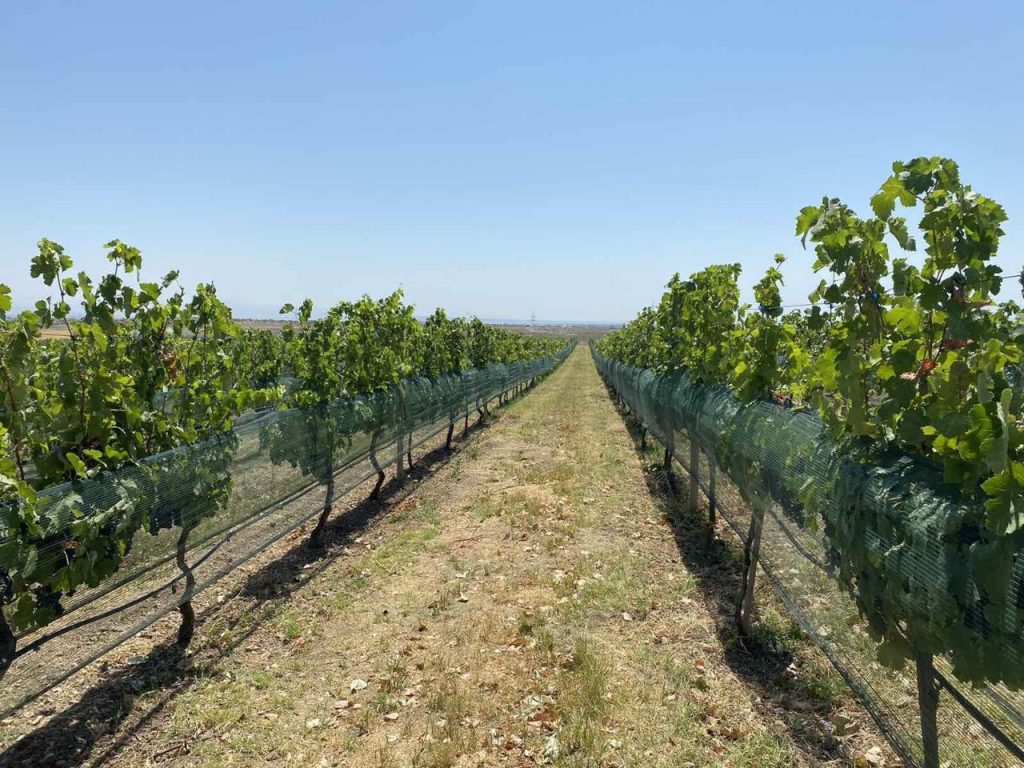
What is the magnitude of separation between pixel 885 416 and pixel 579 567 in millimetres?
4610

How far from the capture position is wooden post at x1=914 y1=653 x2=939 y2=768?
2.97 meters

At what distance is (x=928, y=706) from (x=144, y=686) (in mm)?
5622

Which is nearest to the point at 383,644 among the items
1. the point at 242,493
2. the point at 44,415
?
the point at 242,493

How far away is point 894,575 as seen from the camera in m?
2.81

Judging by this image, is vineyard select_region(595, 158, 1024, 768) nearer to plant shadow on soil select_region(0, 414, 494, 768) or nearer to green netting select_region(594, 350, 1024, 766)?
green netting select_region(594, 350, 1024, 766)

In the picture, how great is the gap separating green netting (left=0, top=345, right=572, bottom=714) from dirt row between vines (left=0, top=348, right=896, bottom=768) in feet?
1.92

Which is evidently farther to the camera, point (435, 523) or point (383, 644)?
point (435, 523)

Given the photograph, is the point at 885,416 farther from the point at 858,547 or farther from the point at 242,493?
the point at 242,493

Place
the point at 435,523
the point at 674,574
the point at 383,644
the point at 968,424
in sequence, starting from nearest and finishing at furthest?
the point at 968,424
the point at 383,644
the point at 674,574
the point at 435,523

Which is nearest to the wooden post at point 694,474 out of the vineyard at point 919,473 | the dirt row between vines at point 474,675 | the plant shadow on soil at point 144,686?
the dirt row between vines at point 474,675

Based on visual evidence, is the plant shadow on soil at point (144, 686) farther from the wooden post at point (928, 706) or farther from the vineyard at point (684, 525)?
the wooden post at point (928, 706)

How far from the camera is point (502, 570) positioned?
7.02 metres

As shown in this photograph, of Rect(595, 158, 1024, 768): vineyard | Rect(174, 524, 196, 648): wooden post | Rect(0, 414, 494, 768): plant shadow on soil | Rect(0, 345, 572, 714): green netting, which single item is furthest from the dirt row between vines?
Rect(595, 158, 1024, 768): vineyard

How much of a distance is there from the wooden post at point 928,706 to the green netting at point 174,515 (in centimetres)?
500
